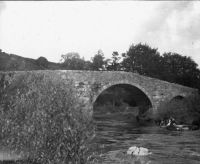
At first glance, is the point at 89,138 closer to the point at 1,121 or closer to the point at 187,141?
the point at 1,121

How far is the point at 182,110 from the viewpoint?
84.0 ft

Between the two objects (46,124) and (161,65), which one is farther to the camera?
(161,65)

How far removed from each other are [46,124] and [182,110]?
58.9 feet

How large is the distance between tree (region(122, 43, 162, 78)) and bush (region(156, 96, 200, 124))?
1452cm

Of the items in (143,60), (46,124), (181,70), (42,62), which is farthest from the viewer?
(42,62)

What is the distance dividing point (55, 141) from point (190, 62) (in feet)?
114

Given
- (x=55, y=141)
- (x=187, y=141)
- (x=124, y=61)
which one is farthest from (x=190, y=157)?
(x=124, y=61)

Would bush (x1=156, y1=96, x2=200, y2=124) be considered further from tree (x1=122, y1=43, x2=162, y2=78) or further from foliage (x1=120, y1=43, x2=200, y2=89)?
tree (x1=122, y1=43, x2=162, y2=78)

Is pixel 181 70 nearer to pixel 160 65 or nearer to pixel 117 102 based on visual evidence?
Answer: pixel 160 65

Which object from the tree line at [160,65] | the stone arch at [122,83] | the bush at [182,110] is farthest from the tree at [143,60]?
the bush at [182,110]

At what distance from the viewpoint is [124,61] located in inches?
1816

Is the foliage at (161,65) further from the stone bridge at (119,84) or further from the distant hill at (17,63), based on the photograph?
the distant hill at (17,63)

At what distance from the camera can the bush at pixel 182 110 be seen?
2477 cm

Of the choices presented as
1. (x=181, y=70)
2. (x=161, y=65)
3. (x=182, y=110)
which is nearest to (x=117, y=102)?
(x=161, y=65)
